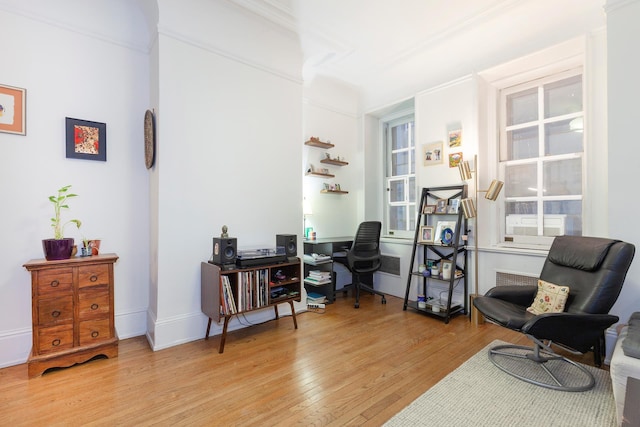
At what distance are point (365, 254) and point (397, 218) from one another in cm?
105

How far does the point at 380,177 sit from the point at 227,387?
12.1 ft

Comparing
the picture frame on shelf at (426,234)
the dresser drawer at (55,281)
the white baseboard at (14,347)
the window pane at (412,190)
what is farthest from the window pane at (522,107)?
the white baseboard at (14,347)

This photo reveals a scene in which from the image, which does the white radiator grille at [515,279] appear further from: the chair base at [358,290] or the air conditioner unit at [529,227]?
the chair base at [358,290]

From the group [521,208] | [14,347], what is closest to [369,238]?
[521,208]

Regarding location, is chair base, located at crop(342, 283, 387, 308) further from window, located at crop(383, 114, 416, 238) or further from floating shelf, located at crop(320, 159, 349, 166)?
floating shelf, located at crop(320, 159, 349, 166)

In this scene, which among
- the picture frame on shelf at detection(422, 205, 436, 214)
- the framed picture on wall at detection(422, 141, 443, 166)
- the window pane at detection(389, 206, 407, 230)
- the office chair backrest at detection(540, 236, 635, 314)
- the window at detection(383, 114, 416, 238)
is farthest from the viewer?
the window pane at detection(389, 206, 407, 230)

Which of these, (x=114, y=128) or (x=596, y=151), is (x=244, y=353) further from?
(x=596, y=151)

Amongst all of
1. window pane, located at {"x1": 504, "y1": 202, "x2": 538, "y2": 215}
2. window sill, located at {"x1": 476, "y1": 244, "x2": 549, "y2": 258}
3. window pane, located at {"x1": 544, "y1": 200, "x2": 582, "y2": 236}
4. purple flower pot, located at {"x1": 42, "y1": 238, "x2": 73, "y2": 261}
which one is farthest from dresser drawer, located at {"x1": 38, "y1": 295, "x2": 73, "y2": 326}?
window pane, located at {"x1": 544, "y1": 200, "x2": 582, "y2": 236}

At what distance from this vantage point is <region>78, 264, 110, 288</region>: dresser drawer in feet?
7.50

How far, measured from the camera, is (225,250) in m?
2.62

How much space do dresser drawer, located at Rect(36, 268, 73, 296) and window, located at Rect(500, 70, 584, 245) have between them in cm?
419

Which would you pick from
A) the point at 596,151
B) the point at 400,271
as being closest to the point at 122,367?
the point at 400,271

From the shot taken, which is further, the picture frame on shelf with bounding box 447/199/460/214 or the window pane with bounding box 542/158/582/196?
the picture frame on shelf with bounding box 447/199/460/214

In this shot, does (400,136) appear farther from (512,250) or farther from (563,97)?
(512,250)
